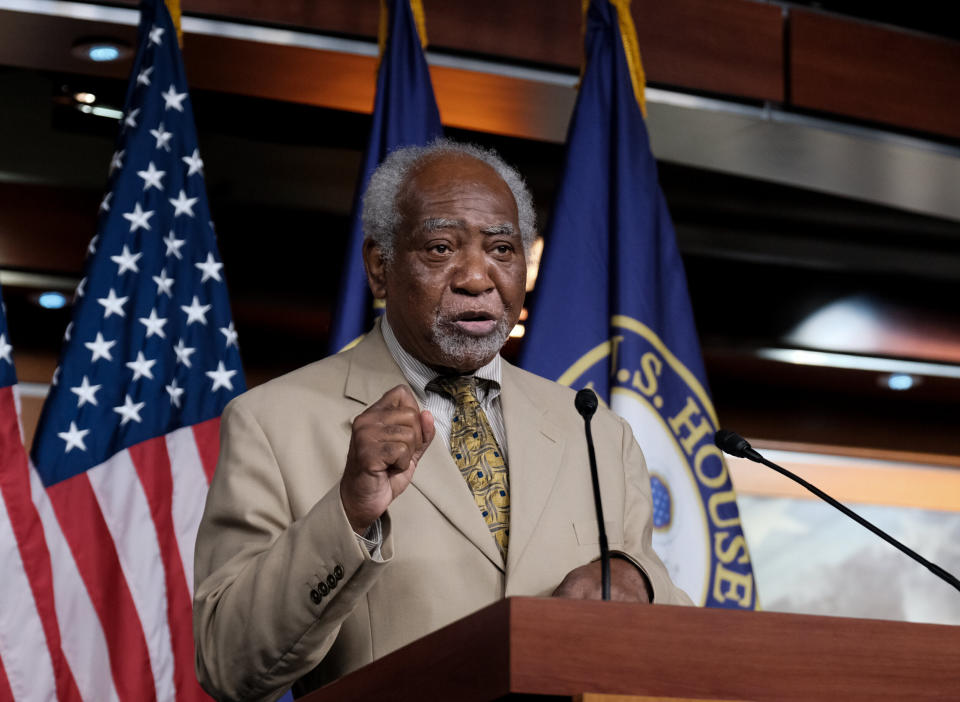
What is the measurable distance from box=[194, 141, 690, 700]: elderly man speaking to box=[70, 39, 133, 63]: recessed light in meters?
1.78

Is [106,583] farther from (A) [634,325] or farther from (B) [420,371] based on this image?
(A) [634,325]

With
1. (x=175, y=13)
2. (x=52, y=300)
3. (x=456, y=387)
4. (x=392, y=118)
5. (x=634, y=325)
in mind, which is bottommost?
(x=456, y=387)

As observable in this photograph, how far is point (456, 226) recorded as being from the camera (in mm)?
2256

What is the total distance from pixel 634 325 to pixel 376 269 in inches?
49.6

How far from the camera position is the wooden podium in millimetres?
1174

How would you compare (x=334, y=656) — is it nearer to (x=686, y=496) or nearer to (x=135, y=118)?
(x=686, y=496)

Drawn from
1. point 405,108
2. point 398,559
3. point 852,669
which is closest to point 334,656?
point 398,559

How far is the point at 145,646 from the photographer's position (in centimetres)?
304

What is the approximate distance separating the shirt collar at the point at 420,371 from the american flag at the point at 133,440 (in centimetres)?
118

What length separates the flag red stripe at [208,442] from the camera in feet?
10.7

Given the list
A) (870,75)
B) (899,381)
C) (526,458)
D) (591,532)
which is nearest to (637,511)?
(591,532)

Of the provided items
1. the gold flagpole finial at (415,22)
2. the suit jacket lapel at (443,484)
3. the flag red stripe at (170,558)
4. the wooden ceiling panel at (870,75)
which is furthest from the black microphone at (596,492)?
the wooden ceiling panel at (870,75)

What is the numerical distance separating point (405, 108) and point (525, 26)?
30.4 inches

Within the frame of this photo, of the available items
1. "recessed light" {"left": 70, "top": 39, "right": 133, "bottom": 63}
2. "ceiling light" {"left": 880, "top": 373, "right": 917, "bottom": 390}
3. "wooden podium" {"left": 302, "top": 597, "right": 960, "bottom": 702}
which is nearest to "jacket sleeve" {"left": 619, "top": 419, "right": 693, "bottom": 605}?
"wooden podium" {"left": 302, "top": 597, "right": 960, "bottom": 702}
